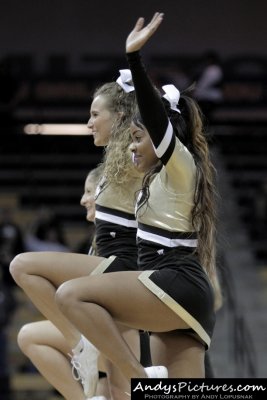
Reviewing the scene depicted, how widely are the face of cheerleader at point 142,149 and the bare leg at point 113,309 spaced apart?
43cm

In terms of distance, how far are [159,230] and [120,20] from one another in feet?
46.3

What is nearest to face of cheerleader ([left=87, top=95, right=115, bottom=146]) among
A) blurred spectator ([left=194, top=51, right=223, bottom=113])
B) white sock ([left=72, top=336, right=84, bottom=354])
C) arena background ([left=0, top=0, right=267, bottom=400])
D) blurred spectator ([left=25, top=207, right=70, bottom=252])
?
white sock ([left=72, top=336, right=84, bottom=354])

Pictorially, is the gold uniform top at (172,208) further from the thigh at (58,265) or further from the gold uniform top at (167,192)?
the thigh at (58,265)

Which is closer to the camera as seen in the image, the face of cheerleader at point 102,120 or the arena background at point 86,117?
the face of cheerleader at point 102,120

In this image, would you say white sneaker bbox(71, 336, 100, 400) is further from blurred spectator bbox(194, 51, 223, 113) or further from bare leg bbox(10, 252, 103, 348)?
blurred spectator bbox(194, 51, 223, 113)

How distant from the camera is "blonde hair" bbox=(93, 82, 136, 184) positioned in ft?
14.5

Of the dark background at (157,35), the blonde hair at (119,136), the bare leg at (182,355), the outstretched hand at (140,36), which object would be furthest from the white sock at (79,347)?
the dark background at (157,35)

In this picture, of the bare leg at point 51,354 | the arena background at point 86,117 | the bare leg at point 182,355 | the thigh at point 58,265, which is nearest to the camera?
the bare leg at point 182,355

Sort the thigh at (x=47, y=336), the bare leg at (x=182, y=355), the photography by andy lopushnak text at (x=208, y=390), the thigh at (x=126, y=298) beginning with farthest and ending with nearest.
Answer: the thigh at (x=47, y=336)
the bare leg at (x=182, y=355)
the thigh at (x=126, y=298)
the photography by andy lopushnak text at (x=208, y=390)

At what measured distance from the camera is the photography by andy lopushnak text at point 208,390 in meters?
3.37

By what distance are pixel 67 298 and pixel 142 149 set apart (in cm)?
63

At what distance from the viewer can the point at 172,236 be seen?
401 cm

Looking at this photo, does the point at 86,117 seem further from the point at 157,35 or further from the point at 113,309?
the point at 113,309

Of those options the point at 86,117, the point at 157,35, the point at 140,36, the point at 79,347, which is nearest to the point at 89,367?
the point at 79,347
